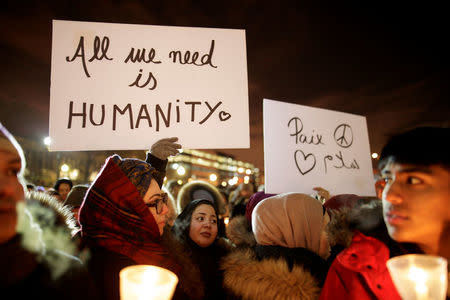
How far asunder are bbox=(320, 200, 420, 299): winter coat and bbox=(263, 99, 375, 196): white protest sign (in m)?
1.23

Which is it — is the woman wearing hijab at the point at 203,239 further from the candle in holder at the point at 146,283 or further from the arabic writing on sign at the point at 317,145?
the candle in holder at the point at 146,283

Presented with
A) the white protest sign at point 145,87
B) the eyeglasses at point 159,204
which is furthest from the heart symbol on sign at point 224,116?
the eyeglasses at point 159,204

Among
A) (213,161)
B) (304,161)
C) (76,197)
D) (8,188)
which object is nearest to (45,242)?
(8,188)

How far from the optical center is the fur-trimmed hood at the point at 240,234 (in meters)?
2.47

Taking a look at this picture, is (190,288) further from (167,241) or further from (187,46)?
(187,46)

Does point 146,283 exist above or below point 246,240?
above

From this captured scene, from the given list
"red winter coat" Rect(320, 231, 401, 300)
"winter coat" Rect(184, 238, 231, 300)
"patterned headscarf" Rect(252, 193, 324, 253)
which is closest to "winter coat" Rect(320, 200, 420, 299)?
"red winter coat" Rect(320, 231, 401, 300)

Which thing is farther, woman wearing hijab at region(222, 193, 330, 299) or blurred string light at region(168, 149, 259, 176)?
blurred string light at region(168, 149, 259, 176)

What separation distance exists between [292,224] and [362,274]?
624 millimetres

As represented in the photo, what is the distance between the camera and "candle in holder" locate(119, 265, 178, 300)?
0.85m

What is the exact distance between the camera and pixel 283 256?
1902mm

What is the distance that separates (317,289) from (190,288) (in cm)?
81

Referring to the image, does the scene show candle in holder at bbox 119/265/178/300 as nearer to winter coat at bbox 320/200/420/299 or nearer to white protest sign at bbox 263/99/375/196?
winter coat at bbox 320/200/420/299

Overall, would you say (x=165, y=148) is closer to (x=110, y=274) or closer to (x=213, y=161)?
(x=110, y=274)
